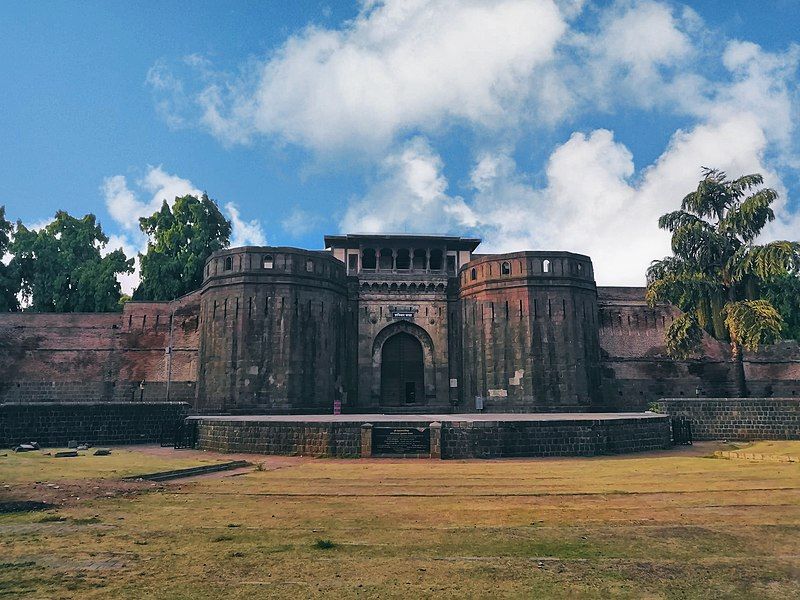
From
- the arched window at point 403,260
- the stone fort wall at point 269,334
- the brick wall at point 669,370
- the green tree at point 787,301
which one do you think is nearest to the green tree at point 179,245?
the stone fort wall at point 269,334

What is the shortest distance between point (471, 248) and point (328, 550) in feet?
111

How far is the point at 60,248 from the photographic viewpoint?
137 feet

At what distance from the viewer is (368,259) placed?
125ft

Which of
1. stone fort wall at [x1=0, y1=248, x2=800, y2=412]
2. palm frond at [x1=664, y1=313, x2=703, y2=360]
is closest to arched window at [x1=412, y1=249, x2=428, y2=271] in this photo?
stone fort wall at [x1=0, y1=248, x2=800, y2=412]

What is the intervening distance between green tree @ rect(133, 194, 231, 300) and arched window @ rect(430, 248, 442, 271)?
16.5 meters

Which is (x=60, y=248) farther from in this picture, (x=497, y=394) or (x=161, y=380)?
(x=497, y=394)

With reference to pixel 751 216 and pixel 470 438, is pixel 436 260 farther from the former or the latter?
pixel 470 438

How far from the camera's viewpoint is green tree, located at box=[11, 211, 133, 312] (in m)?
39.2

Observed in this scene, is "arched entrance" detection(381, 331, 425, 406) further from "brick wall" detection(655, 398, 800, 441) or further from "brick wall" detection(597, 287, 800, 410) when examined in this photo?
"brick wall" detection(655, 398, 800, 441)

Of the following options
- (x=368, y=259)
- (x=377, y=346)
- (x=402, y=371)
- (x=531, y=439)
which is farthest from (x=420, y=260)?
(x=531, y=439)

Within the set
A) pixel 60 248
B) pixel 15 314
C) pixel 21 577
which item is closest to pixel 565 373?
pixel 21 577

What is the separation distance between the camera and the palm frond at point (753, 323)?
2547 cm

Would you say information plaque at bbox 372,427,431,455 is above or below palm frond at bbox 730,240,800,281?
below

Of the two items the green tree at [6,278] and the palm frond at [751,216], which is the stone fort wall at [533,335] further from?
the green tree at [6,278]
